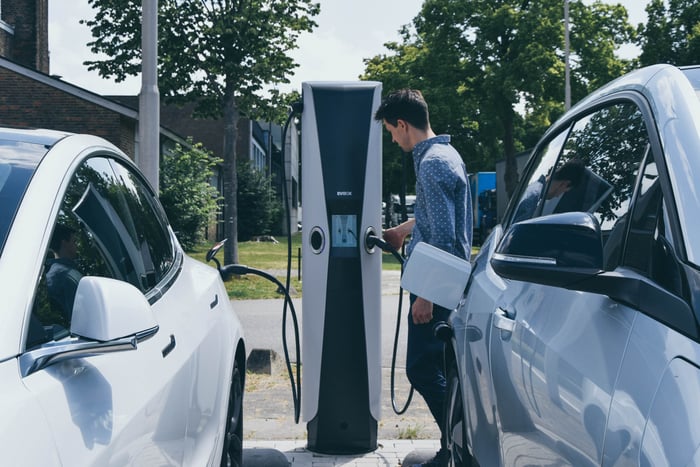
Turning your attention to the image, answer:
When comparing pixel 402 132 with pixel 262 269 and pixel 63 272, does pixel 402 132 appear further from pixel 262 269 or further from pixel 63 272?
pixel 262 269

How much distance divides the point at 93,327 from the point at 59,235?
48 centimetres

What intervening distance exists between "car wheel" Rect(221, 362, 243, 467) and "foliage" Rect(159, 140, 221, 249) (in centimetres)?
2375

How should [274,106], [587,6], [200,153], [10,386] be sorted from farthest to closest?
[587,6], [200,153], [274,106], [10,386]

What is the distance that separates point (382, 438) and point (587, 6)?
36.2 metres

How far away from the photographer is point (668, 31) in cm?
4053

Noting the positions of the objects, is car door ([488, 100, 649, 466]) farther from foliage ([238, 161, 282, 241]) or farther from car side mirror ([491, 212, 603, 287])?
foliage ([238, 161, 282, 241])

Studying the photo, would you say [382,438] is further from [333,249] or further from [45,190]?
[45,190]

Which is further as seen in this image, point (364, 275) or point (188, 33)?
point (188, 33)

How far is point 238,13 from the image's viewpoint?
18.6 metres

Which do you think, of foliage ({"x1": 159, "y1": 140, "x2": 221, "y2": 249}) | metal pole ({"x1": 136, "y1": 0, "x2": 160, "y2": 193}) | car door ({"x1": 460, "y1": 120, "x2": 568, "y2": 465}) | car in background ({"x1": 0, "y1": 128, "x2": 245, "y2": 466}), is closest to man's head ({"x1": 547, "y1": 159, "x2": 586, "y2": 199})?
car door ({"x1": 460, "y1": 120, "x2": 568, "y2": 465})

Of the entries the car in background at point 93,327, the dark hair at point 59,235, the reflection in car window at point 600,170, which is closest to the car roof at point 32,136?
the car in background at point 93,327

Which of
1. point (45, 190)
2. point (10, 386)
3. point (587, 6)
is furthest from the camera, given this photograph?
point (587, 6)

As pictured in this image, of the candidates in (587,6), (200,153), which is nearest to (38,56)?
(200,153)

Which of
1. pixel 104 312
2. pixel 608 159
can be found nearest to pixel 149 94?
pixel 608 159
